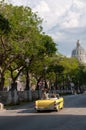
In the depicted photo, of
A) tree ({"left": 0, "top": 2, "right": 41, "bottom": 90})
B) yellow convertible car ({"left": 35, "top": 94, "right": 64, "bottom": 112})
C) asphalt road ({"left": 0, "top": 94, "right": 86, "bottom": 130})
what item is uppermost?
tree ({"left": 0, "top": 2, "right": 41, "bottom": 90})

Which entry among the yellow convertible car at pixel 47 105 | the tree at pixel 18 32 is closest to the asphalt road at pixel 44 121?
the yellow convertible car at pixel 47 105

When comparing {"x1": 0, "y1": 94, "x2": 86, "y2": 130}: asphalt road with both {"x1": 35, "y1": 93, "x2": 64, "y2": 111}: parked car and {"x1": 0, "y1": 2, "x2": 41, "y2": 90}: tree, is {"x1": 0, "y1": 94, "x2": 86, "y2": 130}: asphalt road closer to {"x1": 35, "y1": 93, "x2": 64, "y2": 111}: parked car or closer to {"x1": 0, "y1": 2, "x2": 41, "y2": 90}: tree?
{"x1": 35, "y1": 93, "x2": 64, "y2": 111}: parked car

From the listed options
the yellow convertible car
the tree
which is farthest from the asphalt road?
the tree

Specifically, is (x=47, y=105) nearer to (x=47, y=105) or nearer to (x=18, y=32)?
(x=47, y=105)

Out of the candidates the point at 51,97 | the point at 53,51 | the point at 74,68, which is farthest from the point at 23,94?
the point at 74,68

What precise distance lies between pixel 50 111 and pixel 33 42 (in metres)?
18.3

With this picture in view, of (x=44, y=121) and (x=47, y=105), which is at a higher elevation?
(x=47, y=105)

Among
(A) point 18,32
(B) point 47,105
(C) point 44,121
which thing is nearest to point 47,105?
(B) point 47,105

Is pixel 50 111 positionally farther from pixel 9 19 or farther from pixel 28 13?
pixel 28 13

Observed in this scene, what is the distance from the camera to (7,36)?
43.6m

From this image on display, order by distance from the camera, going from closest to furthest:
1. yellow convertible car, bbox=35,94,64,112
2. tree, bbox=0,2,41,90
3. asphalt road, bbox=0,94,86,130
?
asphalt road, bbox=0,94,86,130, yellow convertible car, bbox=35,94,64,112, tree, bbox=0,2,41,90

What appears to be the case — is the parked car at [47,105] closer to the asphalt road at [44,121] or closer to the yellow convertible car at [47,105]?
the yellow convertible car at [47,105]

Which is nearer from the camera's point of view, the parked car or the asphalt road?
the asphalt road

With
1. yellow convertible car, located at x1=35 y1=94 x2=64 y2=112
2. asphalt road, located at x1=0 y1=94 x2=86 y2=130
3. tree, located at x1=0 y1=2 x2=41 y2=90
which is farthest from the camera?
tree, located at x1=0 y1=2 x2=41 y2=90
